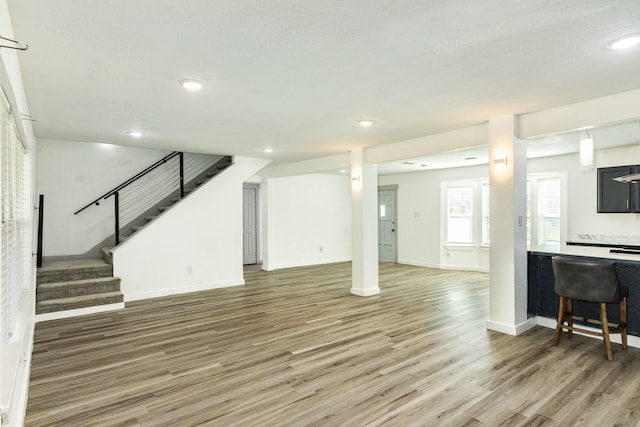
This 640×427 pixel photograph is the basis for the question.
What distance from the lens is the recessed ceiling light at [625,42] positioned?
7.14ft

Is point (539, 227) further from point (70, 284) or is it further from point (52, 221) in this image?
point (52, 221)

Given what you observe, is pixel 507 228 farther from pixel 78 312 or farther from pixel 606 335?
pixel 78 312

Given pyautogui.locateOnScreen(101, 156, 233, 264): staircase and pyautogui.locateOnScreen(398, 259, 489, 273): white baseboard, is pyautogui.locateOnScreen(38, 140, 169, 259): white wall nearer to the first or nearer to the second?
pyautogui.locateOnScreen(101, 156, 233, 264): staircase

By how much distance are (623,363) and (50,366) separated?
5.13 metres

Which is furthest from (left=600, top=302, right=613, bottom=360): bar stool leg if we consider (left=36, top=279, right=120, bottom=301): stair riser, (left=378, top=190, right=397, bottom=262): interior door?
(left=378, top=190, right=397, bottom=262): interior door

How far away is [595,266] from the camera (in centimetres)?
340

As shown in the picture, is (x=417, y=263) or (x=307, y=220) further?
(x=307, y=220)

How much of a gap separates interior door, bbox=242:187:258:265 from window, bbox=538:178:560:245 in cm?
630

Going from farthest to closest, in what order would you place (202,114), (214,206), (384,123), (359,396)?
(214,206), (384,123), (202,114), (359,396)

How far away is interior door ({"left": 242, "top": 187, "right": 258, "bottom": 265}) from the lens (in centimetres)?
906

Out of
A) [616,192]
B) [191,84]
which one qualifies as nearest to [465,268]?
[616,192]

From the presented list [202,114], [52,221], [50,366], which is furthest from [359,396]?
[52,221]

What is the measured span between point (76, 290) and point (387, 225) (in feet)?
23.9

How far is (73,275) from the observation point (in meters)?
5.36
